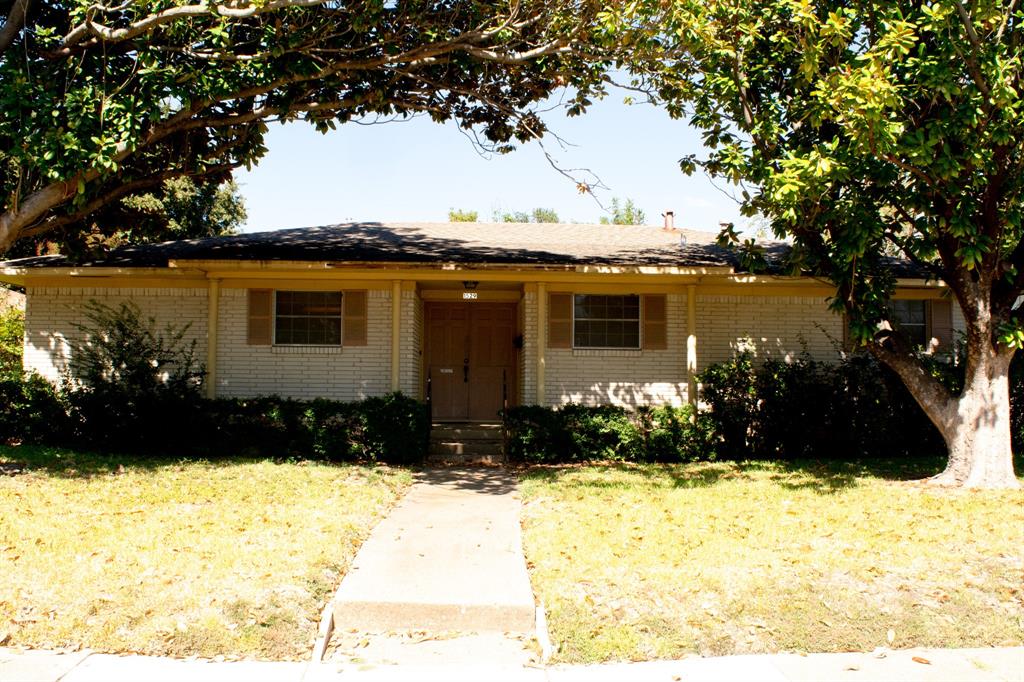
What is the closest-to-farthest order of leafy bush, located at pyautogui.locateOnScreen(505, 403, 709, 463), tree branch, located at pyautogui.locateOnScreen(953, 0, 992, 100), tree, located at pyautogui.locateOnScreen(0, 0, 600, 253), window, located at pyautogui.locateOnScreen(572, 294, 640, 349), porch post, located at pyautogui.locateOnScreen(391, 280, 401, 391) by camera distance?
1. tree branch, located at pyautogui.locateOnScreen(953, 0, 992, 100)
2. tree, located at pyautogui.locateOnScreen(0, 0, 600, 253)
3. leafy bush, located at pyautogui.locateOnScreen(505, 403, 709, 463)
4. porch post, located at pyautogui.locateOnScreen(391, 280, 401, 391)
5. window, located at pyautogui.locateOnScreen(572, 294, 640, 349)

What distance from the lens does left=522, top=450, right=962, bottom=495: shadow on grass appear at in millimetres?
9719

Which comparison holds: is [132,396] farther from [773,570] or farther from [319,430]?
[773,570]

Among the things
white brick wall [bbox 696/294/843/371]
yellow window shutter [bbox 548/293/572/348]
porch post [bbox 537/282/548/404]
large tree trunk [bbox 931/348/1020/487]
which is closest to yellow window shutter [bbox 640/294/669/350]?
white brick wall [bbox 696/294/843/371]

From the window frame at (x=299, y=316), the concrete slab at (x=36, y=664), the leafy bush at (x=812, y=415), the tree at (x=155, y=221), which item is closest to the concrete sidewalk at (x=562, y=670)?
the concrete slab at (x=36, y=664)

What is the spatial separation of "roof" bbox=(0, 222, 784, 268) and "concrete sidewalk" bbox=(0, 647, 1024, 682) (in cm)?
820

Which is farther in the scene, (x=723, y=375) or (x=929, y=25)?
(x=723, y=375)

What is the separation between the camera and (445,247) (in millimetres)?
13852

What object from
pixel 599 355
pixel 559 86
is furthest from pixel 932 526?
pixel 559 86

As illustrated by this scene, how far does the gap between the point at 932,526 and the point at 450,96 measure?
9.19m

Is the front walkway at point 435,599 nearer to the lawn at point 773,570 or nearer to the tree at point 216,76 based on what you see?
the lawn at point 773,570

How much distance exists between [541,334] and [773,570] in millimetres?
7278

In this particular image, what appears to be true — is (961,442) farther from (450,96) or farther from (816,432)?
(450,96)

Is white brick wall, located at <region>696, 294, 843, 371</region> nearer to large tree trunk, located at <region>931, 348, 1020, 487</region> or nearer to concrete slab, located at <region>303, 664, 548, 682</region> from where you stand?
large tree trunk, located at <region>931, 348, 1020, 487</region>

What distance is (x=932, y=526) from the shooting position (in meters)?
7.20
